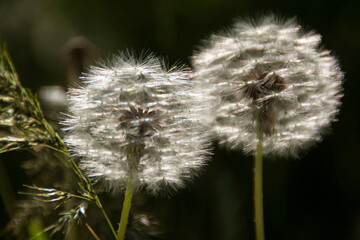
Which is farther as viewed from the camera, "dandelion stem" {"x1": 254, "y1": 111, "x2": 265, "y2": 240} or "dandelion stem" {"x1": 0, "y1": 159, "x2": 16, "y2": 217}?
"dandelion stem" {"x1": 0, "y1": 159, "x2": 16, "y2": 217}

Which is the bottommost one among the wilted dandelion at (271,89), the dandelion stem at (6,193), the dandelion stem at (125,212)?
the dandelion stem at (125,212)

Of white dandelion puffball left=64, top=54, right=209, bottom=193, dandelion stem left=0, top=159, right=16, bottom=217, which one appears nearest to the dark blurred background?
dandelion stem left=0, top=159, right=16, bottom=217

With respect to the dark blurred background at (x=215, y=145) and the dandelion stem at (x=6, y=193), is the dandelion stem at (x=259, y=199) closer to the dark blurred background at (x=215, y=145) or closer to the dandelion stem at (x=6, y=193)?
the dark blurred background at (x=215, y=145)

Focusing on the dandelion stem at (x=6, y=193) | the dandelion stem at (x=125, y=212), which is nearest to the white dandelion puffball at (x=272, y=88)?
the dandelion stem at (x=125, y=212)

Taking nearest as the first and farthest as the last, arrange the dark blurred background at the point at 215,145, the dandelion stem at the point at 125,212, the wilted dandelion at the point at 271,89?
the dandelion stem at the point at 125,212, the wilted dandelion at the point at 271,89, the dark blurred background at the point at 215,145

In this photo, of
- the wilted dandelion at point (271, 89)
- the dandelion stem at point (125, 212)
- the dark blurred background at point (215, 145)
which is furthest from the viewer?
the dark blurred background at point (215, 145)

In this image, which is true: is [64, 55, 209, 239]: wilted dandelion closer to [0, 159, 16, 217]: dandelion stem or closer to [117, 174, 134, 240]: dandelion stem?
[117, 174, 134, 240]: dandelion stem

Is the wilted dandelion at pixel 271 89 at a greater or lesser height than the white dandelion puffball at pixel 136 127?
greater
